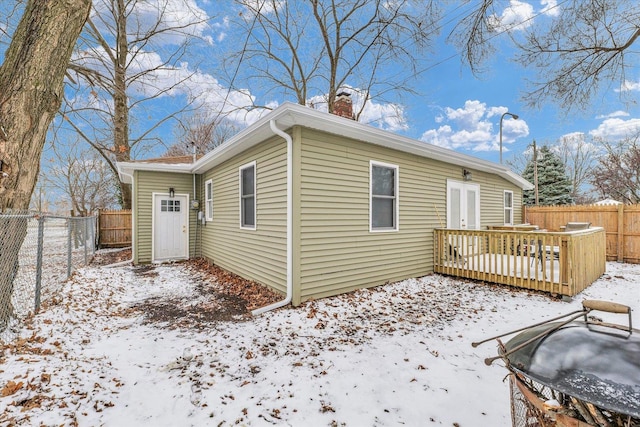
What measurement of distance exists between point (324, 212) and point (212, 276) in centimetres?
365

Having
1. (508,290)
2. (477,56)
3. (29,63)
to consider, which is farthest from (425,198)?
(29,63)

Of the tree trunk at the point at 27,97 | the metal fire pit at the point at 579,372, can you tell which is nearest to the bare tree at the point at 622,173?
the metal fire pit at the point at 579,372

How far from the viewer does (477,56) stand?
586 centimetres

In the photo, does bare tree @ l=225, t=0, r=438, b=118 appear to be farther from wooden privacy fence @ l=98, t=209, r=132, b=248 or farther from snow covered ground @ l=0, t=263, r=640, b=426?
snow covered ground @ l=0, t=263, r=640, b=426

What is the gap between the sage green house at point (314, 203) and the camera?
15.8 feet

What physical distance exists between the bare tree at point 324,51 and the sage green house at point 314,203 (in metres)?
5.11

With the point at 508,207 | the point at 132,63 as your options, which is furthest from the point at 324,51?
the point at 508,207

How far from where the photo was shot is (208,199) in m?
8.74

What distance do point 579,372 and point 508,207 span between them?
1075 centimetres

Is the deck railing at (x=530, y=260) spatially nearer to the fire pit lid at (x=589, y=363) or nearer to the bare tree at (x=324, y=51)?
the fire pit lid at (x=589, y=363)

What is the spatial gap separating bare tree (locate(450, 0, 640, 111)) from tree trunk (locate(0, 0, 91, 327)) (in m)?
6.38

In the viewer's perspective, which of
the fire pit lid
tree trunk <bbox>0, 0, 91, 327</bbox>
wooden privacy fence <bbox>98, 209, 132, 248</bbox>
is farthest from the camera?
wooden privacy fence <bbox>98, 209, 132, 248</bbox>

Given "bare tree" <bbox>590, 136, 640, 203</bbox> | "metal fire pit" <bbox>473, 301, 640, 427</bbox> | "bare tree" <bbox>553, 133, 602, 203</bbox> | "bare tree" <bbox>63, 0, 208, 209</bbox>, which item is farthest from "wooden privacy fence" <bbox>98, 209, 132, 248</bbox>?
"bare tree" <bbox>553, 133, 602, 203</bbox>

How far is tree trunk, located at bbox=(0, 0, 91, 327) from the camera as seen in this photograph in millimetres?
3162
